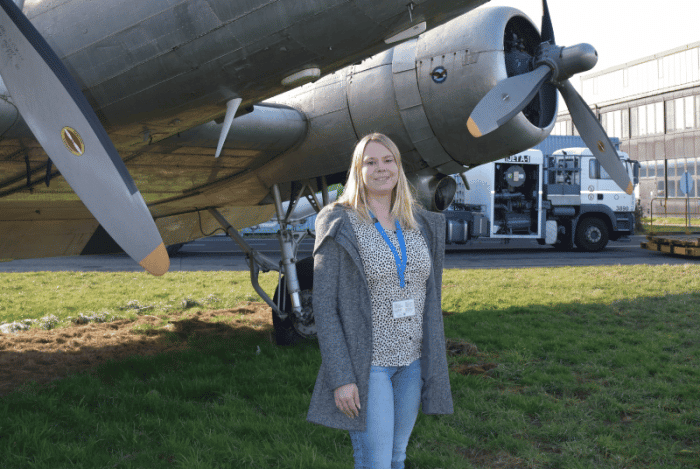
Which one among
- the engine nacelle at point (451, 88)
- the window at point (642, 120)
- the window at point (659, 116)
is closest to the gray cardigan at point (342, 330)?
the engine nacelle at point (451, 88)

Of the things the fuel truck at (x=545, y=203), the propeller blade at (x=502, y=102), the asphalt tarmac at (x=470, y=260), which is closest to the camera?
the propeller blade at (x=502, y=102)

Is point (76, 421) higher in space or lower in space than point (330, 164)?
lower

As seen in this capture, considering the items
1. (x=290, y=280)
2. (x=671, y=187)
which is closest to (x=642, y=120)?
(x=671, y=187)

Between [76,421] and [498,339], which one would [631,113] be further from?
[76,421]

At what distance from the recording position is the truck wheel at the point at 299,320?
19.7ft

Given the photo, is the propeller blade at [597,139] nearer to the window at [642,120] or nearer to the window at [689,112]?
the window at [689,112]

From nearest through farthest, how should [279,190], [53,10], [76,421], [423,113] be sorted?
[53,10] → [76,421] → [423,113] → [279,190]

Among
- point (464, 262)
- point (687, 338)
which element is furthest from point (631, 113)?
point (687, 338)

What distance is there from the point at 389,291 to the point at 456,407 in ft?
8.03

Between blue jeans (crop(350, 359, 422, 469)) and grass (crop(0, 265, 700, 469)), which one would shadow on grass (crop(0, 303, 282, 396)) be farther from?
blue jeans (crop(350, 359, 422, 469))

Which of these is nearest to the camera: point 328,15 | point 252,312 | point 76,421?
point 328,15

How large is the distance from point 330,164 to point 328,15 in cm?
279

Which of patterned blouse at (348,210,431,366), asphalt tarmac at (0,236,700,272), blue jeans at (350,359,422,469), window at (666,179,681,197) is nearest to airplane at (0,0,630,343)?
patterned blouse at (348,210,431,366)

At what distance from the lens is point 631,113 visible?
46719 millimetres
